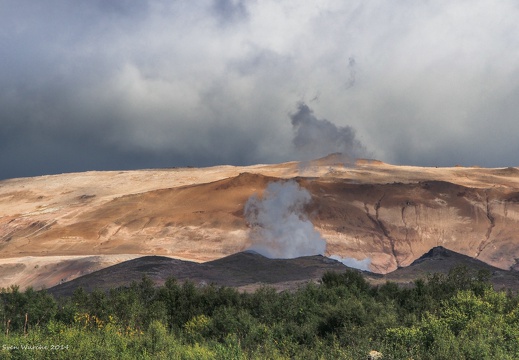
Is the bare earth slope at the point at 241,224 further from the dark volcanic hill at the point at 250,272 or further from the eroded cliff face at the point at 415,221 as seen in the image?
the dark volcanic hill at the point at 250,272

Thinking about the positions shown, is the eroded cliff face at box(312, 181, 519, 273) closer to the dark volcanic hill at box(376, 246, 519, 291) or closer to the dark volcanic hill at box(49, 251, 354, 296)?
the dark volcanic hill at box(376, 246, 519, 291)

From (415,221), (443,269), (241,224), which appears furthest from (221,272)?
(415,221)

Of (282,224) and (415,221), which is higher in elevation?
(415,221)

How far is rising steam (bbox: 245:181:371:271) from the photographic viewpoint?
376ft

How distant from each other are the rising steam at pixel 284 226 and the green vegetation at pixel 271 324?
46436 millimetres

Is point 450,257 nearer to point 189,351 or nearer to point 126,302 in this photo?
point 126,302

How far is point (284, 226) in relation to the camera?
122 meters

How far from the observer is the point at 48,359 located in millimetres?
35469

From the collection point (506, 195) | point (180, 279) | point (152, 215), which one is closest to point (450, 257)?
point (180, 279)

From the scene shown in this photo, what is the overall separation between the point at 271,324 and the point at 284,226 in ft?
235

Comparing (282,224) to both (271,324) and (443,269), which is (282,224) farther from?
(271,324)

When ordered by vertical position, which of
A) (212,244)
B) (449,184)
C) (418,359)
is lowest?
(418,359)

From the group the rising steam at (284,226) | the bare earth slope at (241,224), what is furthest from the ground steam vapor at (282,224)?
the bare earth slope at (241,224)

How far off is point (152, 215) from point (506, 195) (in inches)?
2490
